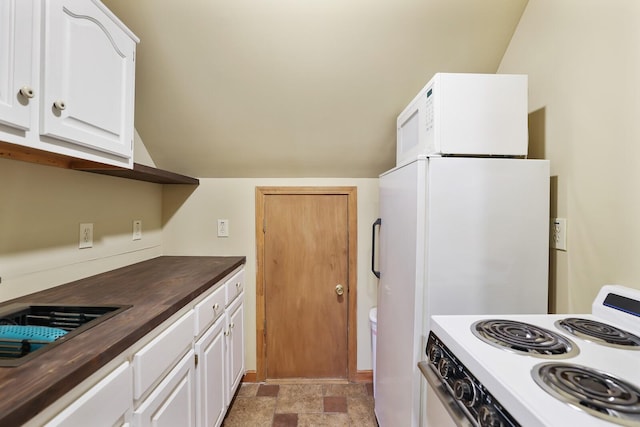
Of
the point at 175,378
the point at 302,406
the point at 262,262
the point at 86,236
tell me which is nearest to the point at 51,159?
the point at 86,236

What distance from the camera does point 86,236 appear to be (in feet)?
4.90

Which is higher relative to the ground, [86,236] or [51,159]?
[51,159]

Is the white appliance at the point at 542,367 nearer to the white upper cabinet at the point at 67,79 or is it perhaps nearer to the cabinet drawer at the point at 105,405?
the cabinet drawer at the point at 105,405

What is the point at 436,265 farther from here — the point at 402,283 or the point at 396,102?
Result: the point at 396,102

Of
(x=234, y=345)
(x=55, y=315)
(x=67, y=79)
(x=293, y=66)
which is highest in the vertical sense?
(x=293, y=66)

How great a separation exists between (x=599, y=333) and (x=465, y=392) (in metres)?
0.50

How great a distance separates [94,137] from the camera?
3.43ft

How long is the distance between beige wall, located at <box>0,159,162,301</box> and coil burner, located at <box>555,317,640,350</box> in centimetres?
205

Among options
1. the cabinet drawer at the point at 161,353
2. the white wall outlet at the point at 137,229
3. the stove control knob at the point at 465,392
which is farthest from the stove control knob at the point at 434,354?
the white wall outlet at the point at 137,229

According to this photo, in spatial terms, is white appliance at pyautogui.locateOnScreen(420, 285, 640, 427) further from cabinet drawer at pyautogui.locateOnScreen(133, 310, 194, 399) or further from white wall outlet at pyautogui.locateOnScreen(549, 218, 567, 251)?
cabinet drawer at pyautogui.locateOnScreen(133, 310, 194, 399)

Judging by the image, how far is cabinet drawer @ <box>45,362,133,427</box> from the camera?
641 millimetres

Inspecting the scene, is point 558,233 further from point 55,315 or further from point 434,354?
point 55,315

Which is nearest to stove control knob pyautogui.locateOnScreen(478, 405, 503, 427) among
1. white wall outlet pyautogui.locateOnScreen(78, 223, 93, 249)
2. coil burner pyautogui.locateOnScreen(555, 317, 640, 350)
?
coil burner pyautogui.locateOnScreen(555, 317, 640, 350)

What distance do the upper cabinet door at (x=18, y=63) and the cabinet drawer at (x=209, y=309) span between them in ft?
3.13
